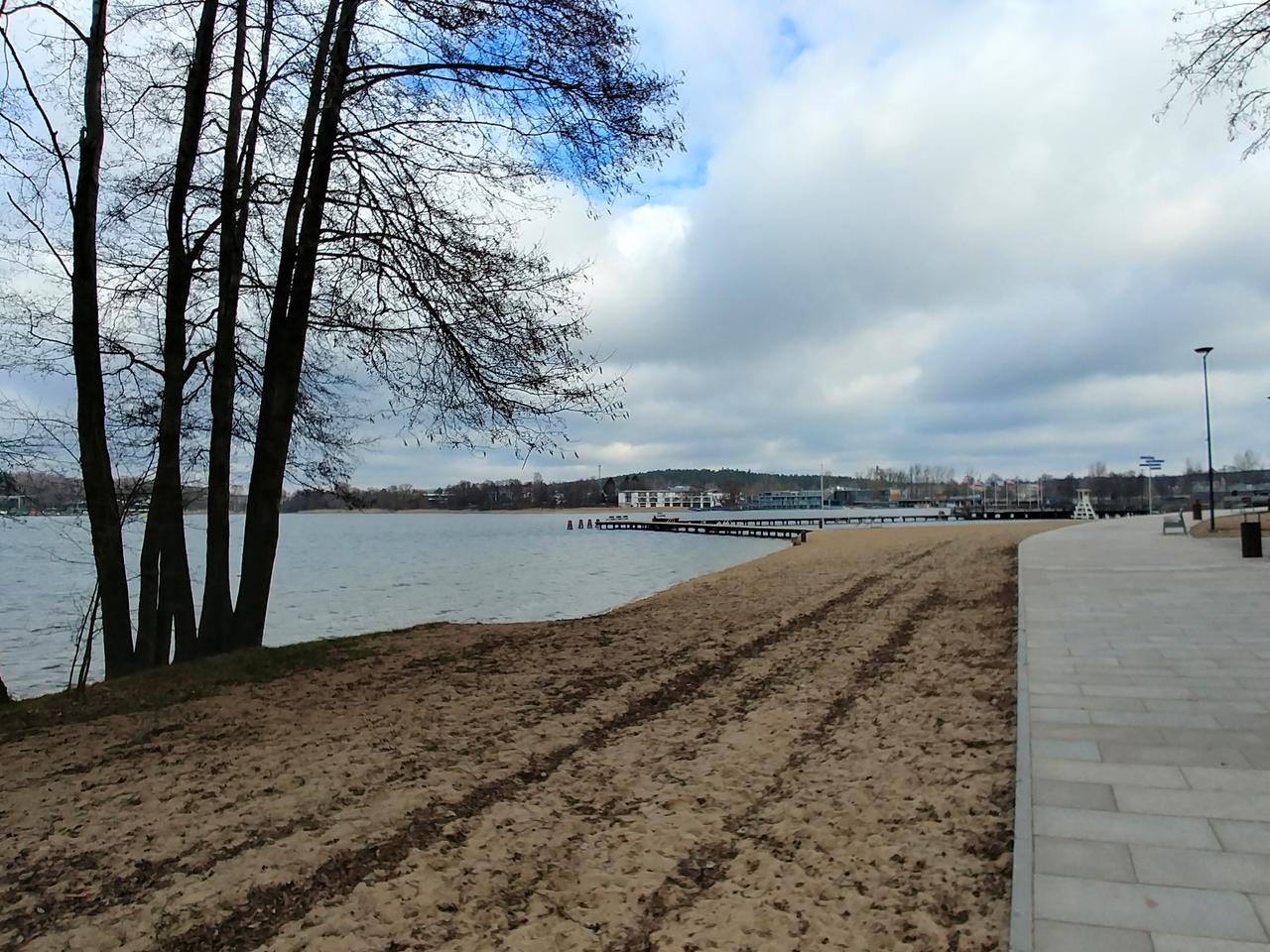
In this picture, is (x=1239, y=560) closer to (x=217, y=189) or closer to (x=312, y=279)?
(x=312, y=279)

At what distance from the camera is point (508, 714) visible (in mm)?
6863

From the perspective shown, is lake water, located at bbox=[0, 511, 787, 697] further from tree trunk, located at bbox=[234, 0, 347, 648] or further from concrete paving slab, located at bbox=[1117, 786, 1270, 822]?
concrete paving slab, located at bbox=[1117, 786, 1270, 822]

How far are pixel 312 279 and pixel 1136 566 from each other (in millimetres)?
16200

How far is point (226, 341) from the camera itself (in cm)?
920

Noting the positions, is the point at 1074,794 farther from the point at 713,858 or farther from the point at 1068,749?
the point at 713,858

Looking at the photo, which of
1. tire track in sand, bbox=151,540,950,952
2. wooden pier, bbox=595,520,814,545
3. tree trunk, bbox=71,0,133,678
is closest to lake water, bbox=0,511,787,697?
tree trunk, bbox=71,0,133,678

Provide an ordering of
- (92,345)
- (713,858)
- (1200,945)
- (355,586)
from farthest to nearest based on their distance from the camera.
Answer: (355,586) < (92,345) < (713,858) < (1200,945)

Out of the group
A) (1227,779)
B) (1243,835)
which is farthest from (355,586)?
(1243,835)

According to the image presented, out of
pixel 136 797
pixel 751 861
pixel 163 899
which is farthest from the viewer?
pixel 136 797

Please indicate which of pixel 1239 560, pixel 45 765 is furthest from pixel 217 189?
pixel 1239 560

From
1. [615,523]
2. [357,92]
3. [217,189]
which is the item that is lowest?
[615,523]

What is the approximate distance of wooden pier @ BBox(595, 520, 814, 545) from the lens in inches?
2553

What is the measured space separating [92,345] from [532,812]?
6.86m

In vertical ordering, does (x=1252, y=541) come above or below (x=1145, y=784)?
above
